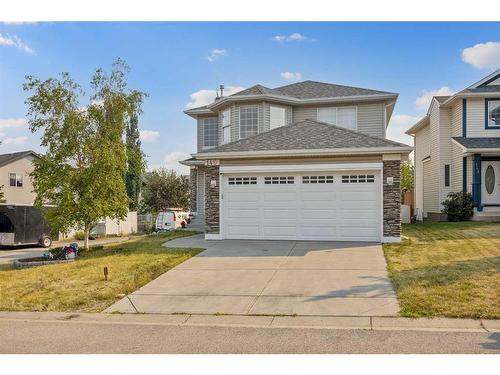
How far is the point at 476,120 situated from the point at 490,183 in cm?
318

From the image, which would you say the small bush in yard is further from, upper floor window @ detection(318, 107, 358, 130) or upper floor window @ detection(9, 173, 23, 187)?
upper floor window @ detection(9, 173, 23, 187)

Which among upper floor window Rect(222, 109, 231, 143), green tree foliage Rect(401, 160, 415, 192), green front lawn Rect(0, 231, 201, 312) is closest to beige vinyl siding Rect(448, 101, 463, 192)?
upper floor window Rect(222, 109, 231, 143)

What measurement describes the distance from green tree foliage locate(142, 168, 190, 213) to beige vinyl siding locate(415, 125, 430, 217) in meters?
18.9

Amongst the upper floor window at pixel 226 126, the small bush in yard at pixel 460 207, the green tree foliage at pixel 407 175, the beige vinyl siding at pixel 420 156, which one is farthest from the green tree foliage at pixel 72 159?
the green tree foliage at pixel 407 175

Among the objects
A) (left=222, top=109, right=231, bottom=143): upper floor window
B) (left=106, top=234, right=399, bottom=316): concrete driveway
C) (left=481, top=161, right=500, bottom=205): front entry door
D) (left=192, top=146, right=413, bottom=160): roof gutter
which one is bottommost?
(left=106, top=234, right=399, bottom=316): concrete driveway

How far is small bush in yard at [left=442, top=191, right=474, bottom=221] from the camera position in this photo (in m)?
21.3

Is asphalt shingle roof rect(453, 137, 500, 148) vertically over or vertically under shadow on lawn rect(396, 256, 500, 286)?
over

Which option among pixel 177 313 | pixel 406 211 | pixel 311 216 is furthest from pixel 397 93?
pixel 177 313

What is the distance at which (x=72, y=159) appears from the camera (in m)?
14.8

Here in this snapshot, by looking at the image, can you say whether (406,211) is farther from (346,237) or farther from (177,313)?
(177,313)

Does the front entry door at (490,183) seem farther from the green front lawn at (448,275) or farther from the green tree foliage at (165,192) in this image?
the green tree foliage at (165,192)

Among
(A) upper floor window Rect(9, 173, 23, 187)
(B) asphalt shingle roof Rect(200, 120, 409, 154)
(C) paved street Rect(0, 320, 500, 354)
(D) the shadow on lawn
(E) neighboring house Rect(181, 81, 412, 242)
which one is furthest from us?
(A) upper floor window Rect(9, 173, 23, 187)

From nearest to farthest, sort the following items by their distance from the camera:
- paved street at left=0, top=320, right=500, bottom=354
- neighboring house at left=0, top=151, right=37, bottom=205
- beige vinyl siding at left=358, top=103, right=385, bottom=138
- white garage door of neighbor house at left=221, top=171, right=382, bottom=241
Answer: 1. paved street at left=0, top=320, right=500, bottom=354
2. white garage door of neighbor house at left=221, top=171, right=382, bottom=241
3. beige vinyl siding at left=358, top=103, right=385, bottom=138
4. neighboring house at left=0, top=151, right=37, bottom=205

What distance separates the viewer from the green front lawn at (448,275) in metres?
7.38
